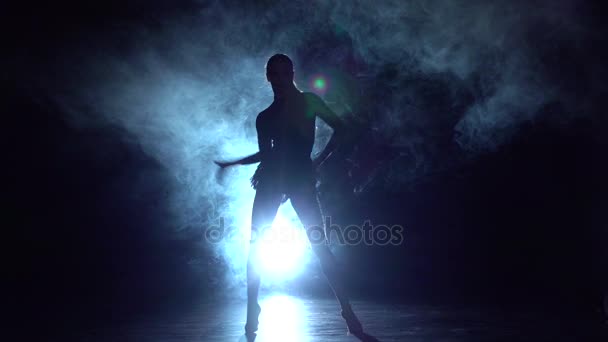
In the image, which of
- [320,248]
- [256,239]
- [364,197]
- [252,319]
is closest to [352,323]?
[320,248]

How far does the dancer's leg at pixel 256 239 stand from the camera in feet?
12.6

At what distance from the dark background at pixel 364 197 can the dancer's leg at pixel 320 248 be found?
3.50m

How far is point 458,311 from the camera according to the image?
5430mm

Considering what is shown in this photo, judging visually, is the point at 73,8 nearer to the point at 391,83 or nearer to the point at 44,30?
the point at 44,30

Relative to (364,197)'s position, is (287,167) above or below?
below

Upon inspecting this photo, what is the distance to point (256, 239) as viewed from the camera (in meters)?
3.82

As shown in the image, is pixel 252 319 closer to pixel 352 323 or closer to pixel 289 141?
pixel 352 323

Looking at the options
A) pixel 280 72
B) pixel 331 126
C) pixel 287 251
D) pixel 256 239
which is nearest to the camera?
pixel 256 239

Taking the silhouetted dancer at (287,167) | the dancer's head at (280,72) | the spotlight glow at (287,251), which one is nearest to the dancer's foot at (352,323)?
the silhouetted dancer at (287,167)

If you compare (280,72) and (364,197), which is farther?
(364,197)

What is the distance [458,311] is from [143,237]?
5542mm

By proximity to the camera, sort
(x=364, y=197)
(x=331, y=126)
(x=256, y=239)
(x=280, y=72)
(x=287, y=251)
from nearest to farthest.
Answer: (x=256, y=239) < (x=331, y=126) < (x=280, y=72) < (x=287, y=251) < (x=364, y=197)

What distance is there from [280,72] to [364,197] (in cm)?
499

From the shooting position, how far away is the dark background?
7781 millimetres
